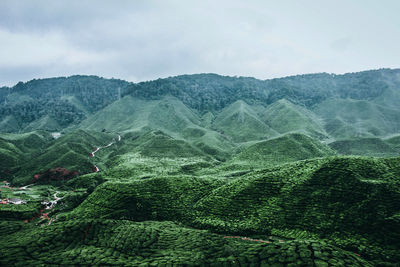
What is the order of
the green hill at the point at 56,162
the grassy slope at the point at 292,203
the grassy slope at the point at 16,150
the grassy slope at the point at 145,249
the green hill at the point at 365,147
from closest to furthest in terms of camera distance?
1. the grassy slope at the point at 145,249
2. the grassy slope at the point at 292,203
3. the green hill at the point at 56,162
4. the grassy slope at the point at 16,150
5. the green hill at the point at 365,147

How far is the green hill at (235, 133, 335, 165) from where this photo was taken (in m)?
90.4

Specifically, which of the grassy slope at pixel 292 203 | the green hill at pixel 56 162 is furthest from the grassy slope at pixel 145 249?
the green hill at pixel 56 162

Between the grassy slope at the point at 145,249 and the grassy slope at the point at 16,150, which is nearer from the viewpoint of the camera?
the grassy slope at the point at 145,249

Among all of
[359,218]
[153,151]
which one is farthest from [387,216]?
[153,151]

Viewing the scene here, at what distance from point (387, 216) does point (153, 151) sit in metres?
95.3

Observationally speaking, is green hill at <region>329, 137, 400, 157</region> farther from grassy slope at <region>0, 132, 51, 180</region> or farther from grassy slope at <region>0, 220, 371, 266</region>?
grassy slope at <region>0, 132, 51, 180</region>

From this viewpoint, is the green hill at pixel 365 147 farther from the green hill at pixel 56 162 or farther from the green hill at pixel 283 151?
the green hill at pixel 56 162

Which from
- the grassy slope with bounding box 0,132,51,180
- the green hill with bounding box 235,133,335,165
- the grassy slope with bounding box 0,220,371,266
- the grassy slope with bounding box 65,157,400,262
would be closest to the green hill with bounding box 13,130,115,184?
the grassy slope with bounding box 0,132,51,180

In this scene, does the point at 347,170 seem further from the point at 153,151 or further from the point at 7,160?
the point at 7,160

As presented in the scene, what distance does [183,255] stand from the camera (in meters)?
26.7

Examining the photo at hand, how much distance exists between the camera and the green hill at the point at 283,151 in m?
90.4

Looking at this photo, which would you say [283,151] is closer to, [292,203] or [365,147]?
[292,203]

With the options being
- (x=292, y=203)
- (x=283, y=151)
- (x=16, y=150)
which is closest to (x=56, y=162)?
(x=16, y=150)

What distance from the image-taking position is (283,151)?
9469 cm
